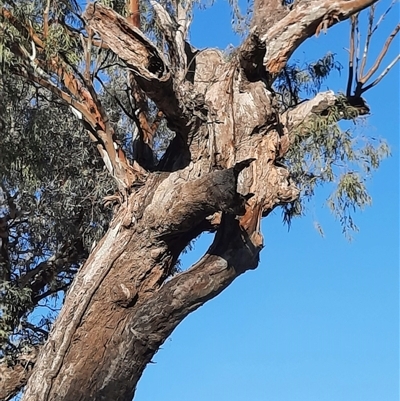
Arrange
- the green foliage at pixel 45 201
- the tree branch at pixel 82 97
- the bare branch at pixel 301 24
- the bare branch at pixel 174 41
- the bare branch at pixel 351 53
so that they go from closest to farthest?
the bare branch at pixel 174 41
the tree branch at pixel 82 97
the bare branch at pixel 301 24
the bare branch at pixel 351 53
the green foliage at pixel 45 201

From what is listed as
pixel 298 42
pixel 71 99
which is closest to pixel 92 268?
pixel 71 99

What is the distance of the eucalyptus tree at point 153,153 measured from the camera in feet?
17.5

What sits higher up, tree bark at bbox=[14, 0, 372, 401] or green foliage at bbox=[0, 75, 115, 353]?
green foliage at bbox=[0, 75, 115, 353]

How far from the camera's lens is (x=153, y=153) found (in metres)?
6.73

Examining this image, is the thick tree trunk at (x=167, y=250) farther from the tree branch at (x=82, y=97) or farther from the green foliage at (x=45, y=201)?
the green foliage at (x=45, y=201)

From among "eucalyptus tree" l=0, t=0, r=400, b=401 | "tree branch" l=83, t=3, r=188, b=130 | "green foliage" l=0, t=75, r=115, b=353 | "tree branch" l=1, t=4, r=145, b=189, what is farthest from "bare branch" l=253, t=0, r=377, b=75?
"green foliage" l=0, t=75, r=115, b=353

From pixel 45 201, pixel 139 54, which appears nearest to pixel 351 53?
pixel 139 54

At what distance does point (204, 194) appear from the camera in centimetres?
525

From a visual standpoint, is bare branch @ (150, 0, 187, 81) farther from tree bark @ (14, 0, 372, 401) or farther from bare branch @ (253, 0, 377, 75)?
bare branch @ (253, 0, 377, 75)

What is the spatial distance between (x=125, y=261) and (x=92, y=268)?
25 cm

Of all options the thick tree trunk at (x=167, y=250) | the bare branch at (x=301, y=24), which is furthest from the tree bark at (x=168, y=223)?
the bare branch at (x=301, y=24)

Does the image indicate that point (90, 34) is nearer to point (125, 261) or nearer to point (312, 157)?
point (125, 261)

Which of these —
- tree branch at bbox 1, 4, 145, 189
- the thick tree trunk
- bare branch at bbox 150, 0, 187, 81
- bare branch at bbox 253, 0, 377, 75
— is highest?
bare branch at bbox 253, 0, 377, 75

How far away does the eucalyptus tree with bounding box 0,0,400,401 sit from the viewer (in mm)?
5336
